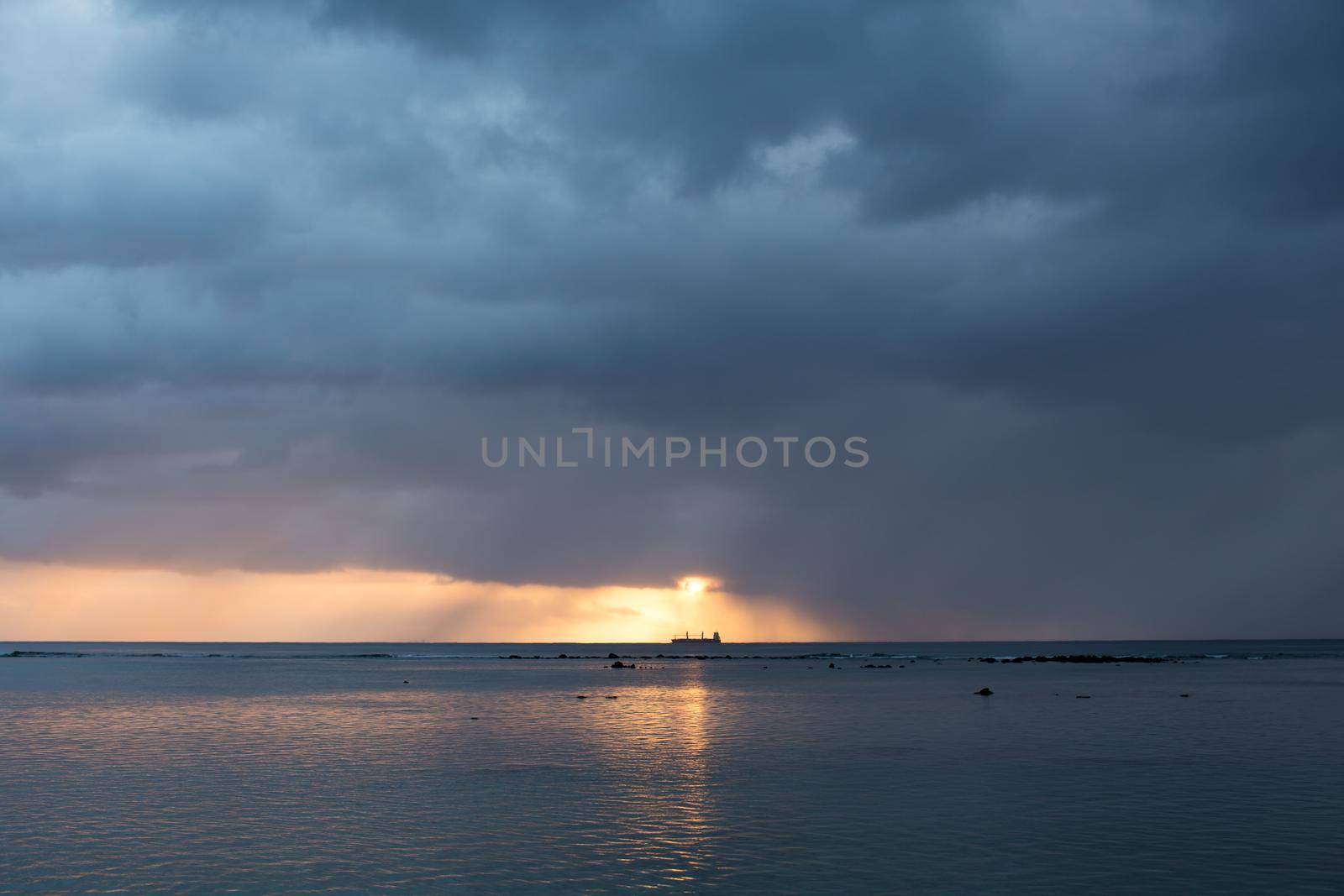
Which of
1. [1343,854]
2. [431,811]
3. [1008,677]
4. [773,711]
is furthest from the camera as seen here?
[1008,677]

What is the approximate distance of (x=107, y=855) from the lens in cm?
3081

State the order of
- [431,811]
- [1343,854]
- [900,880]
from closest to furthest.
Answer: [900,880]
[1343,854]
[431,811]

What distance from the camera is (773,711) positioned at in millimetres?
82625

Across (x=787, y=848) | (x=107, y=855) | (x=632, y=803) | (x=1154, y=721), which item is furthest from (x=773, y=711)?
(x=107, y=855)

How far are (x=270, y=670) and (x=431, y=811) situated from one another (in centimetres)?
14635

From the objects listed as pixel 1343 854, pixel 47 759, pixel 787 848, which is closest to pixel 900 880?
pixel 787 848

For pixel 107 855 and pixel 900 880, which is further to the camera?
pixel 107 855

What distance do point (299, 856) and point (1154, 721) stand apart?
58168mm

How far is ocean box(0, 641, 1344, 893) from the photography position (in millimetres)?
28750

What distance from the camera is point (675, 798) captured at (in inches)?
1599

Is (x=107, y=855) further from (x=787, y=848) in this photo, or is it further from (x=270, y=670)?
(x=270, y=670)

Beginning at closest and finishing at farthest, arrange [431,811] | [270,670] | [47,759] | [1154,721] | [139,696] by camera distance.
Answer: [431,811], [47,759], [1154,721], [139,696], [270,670]

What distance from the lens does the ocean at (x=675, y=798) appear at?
28.8 m

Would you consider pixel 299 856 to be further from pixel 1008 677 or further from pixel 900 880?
pixel 1008 677
